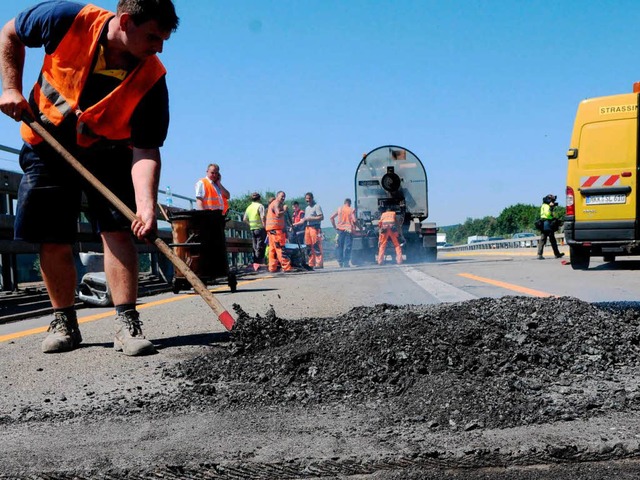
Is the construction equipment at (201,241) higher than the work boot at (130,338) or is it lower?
higher

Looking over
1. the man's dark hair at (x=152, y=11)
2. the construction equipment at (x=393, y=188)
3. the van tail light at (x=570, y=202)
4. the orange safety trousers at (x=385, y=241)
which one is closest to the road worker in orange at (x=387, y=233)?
the orange safety trousers at (x=385, y=241)

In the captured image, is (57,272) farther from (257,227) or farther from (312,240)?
(312,240)

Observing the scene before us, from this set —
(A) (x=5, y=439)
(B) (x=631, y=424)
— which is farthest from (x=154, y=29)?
(B) (x=631, y=424)

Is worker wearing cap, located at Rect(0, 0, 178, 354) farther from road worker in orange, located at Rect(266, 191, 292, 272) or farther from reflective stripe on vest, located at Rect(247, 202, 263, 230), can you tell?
reflective stripe on vest, located at Rect(247, 202, 263, 230)

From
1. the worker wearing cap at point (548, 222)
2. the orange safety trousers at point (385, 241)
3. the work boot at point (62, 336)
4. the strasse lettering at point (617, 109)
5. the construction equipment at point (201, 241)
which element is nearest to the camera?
the work boot at point (62, 336)

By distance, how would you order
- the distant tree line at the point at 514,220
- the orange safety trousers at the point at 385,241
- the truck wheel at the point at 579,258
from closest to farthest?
the truck wheel at the point at 579,258, the orange safety trousers at the point at 385,241, the distant tree line at the point at 514,220

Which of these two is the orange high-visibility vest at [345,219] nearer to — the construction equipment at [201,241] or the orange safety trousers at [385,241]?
the orange safety trousers at [385,241]

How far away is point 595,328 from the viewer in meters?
3.29

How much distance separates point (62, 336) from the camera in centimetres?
381

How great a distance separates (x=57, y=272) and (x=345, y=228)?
52.8 ft

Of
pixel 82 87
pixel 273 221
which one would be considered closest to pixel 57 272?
pixel 82 87

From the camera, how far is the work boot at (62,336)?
376 cm

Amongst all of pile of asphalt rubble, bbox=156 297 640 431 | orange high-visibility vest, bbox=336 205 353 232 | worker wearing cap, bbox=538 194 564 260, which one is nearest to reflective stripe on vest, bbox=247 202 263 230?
orange high-visibility vest, bbox=336 205 353 232

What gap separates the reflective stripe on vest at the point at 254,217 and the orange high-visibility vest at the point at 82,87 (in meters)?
12.0
